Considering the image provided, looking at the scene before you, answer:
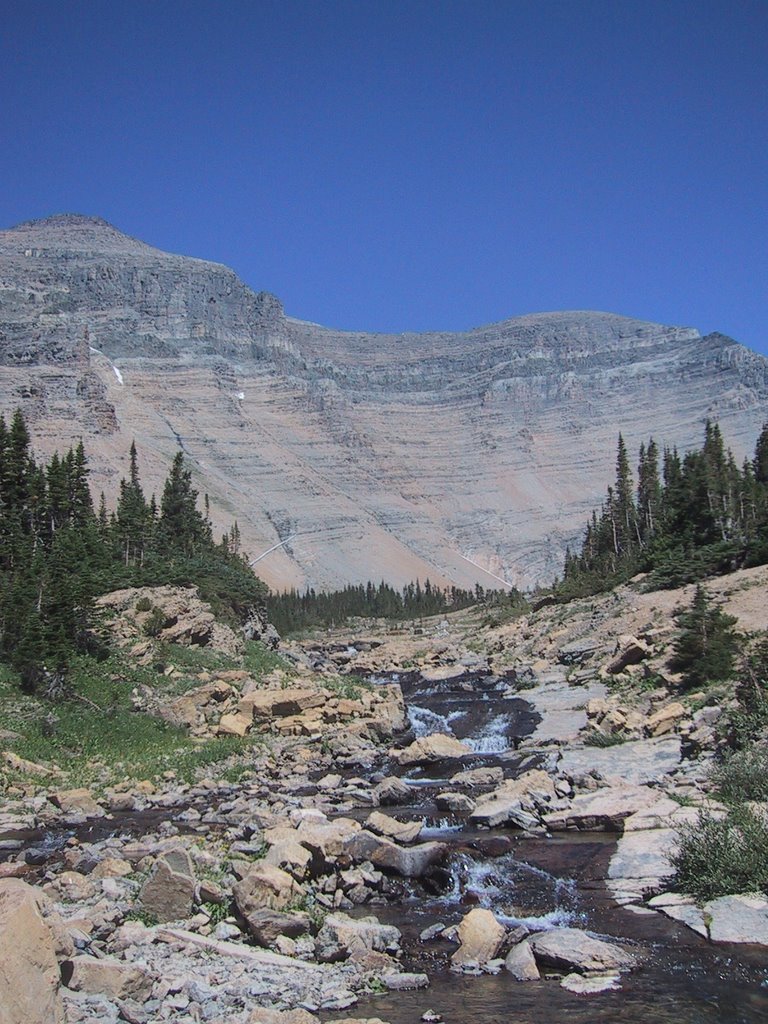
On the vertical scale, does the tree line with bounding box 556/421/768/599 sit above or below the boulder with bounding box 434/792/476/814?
above

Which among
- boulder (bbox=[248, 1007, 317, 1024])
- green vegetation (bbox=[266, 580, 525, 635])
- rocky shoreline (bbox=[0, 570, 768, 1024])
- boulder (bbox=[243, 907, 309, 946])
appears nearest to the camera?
boulder (bbox=[248, 1007, 317, 1024])

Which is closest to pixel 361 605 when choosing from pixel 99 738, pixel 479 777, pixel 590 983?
pixel 99 738

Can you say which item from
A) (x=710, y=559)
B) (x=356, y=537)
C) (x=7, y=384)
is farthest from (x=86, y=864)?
(x=7, y=384)

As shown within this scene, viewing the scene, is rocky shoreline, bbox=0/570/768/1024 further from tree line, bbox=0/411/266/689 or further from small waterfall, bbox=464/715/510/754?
tree line, bbox=0/411/266/689

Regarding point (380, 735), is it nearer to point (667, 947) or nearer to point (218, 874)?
point (218, 874)

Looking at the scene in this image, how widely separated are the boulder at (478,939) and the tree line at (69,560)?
2082 cm

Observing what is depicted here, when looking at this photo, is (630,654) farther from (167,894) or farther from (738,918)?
(167,894)

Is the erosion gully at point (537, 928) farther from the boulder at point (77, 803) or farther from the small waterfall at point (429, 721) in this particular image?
the small waterfall at point (429, 721)

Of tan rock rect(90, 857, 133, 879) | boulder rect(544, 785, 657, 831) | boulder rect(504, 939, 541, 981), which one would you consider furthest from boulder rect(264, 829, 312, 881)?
boulder rect(544, 785, 657, 831)

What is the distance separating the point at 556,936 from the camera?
11602mm

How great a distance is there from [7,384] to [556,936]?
8103 inches

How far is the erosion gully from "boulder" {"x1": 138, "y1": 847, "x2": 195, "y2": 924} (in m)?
3.11

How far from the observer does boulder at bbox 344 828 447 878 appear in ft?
49.0

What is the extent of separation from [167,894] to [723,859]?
8.64 metres
